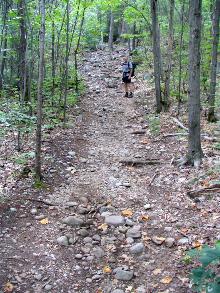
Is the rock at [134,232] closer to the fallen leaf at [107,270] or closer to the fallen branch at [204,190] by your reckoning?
the fallen leaf at [107,270]

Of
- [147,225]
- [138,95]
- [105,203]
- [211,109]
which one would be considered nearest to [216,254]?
[147,225]

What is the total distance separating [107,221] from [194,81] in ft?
11.7

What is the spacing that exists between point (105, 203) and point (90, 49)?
27296 mm

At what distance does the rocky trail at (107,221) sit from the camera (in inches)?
181

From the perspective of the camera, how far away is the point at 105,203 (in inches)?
258

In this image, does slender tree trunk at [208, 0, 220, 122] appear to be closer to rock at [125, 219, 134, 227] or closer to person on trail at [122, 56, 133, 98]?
person on trail at [122, 56, 133, 98]

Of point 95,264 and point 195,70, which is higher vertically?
point 195,70

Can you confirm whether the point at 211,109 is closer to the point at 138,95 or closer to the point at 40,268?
the point at 138,95

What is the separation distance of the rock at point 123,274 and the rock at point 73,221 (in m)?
1.31

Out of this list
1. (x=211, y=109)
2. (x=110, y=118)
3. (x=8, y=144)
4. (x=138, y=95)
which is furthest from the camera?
(x=138, y=95)

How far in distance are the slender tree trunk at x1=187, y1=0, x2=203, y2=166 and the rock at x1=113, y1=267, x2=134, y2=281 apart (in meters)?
3.66

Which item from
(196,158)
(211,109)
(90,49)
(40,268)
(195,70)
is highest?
(90,49)

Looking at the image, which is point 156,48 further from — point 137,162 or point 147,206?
point 147,206

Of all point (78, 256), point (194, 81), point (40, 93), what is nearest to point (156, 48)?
point (194, 81)
